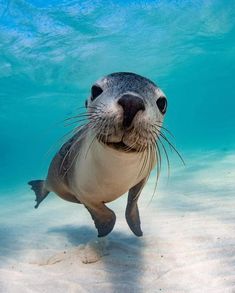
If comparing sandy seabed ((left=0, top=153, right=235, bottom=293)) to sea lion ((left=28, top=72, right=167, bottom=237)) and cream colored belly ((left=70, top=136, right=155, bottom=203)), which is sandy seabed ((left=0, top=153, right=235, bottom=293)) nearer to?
sea lion ((left=28, top=72, right=167, bottom=237))

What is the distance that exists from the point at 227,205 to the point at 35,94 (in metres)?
26.7

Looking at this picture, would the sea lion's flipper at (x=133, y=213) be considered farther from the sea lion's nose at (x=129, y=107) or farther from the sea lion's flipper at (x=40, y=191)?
the sea lion's flipper at (x=40, y=191)

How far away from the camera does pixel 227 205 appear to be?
5.89m

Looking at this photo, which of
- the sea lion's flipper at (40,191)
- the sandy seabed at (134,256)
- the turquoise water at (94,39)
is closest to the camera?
the sandy seabed at (134,256)

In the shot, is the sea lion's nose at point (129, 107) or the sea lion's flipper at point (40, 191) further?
the sea lion's flipper at point (40, 191)

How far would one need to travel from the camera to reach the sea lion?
242cm

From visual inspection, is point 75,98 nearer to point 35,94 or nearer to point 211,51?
point 35,94

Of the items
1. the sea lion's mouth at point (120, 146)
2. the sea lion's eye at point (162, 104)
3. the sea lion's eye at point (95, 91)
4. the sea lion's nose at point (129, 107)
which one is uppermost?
the sea lion's nose at point (129, 107)

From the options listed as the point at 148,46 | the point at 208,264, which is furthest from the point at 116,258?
the point at 148,46

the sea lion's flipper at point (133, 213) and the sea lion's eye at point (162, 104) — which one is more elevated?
the sea lion's eye at point (162, 104)

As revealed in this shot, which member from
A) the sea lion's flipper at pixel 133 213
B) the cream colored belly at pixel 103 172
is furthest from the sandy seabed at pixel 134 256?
the cream colored belly at pixel 103 172

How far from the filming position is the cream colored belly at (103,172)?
3.01 metres

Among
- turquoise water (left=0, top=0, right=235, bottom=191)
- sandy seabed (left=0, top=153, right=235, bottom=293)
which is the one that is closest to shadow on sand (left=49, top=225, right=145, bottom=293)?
sandy seabed (left=0, top=153, right=235, bottom=293)

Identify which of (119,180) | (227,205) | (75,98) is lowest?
(75,98)
